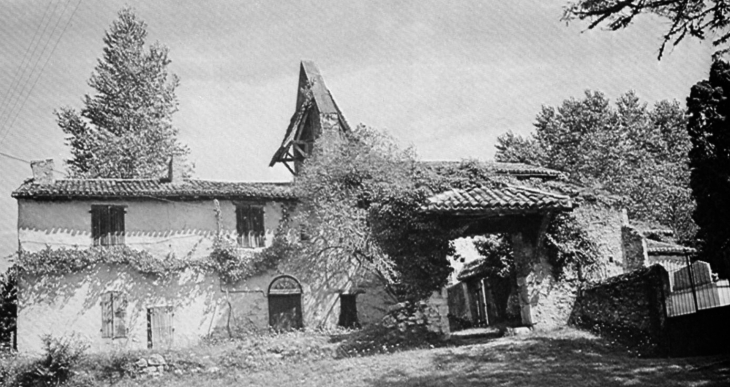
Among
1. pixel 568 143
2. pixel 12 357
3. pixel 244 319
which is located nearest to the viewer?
pixel 12 357

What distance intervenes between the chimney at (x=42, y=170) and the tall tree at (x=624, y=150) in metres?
24.7

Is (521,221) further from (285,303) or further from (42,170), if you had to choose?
(42,170)

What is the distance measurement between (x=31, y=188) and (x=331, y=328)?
12.6 meters

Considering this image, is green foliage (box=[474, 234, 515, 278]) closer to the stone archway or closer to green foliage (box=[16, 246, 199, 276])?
the stone archway

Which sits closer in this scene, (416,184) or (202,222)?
(416,184)

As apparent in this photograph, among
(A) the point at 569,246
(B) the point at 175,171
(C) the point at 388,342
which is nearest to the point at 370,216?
(C) the point at 388,342

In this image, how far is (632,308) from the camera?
13.0 metres

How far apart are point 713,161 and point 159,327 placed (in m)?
19.1

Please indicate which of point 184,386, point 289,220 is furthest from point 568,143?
point 184,386

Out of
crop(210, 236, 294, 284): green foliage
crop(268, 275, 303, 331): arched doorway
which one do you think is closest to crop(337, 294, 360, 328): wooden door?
crop(268, 275, 303, 331): arched doorway

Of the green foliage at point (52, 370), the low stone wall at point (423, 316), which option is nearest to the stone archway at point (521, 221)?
the low stone wall at point (423, 316)

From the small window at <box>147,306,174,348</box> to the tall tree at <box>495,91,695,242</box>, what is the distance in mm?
21122

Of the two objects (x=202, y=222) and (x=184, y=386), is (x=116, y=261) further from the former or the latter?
(x=184, y=386)

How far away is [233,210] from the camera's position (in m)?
24.1
